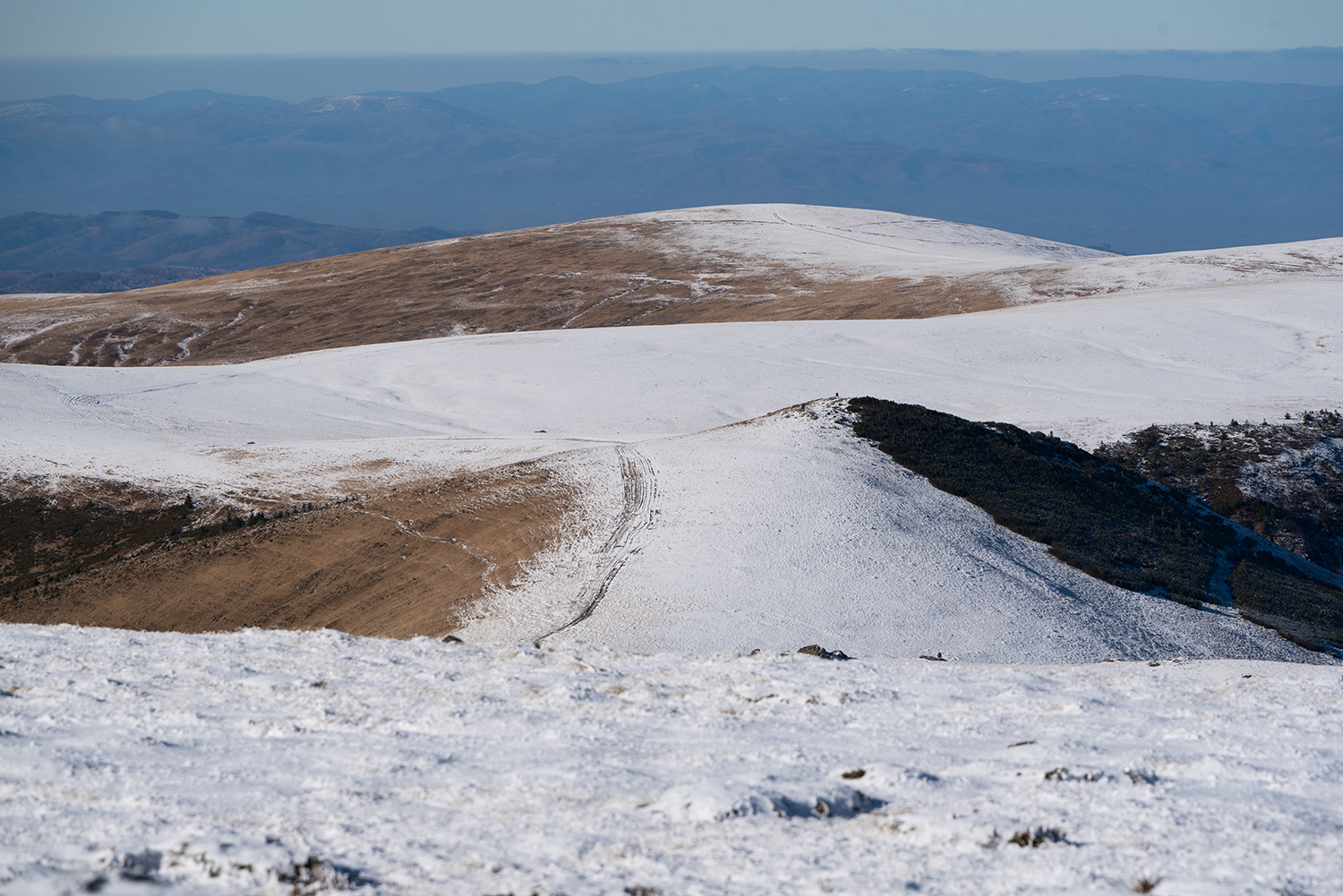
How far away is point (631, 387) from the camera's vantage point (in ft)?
132

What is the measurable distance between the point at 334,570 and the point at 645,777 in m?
13.9

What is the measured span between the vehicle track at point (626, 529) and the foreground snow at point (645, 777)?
218 inches

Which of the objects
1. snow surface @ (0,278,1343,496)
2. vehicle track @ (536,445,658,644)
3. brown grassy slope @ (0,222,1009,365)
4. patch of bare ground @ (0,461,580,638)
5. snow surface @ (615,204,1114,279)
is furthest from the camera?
snow surface @ (615,204,1114,279)

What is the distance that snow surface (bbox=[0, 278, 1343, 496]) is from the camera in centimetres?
2892

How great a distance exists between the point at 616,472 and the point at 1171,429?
2047cm

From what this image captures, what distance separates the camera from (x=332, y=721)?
9.29 meters

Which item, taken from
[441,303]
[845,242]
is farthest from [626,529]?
[845,242]

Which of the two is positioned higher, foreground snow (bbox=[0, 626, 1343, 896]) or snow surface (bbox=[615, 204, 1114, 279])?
snow surface (bbox=[615, 204, 1114, 279])

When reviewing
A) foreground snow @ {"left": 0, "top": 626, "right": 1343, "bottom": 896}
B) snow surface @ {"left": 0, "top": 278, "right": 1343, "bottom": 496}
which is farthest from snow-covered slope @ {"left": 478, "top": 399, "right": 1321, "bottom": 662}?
snow surface @ {"left": 0, "top": 278, "right": 1343, "bottom": 496}

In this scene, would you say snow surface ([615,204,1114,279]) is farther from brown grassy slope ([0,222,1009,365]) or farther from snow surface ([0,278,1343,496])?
snow surface ([0,278,1343,496])

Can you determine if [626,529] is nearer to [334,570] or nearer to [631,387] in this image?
[334,570]

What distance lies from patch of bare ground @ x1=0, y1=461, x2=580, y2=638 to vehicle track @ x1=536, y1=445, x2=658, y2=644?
1336 millimetres

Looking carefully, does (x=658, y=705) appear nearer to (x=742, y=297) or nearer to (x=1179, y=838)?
(x=1179, y=838)

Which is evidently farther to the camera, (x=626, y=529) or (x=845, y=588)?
(x=626, y=529)
